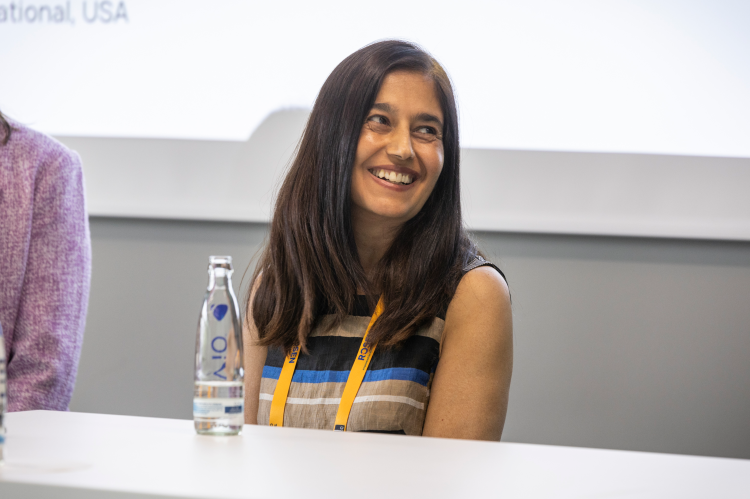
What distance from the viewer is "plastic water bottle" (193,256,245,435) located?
0.71 m

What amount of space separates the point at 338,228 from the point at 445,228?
0.23m

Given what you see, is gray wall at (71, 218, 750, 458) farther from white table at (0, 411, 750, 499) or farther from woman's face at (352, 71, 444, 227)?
white table at (0, 411, 750, 499)

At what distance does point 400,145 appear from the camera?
1.41 m

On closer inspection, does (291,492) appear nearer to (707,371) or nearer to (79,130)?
(707,371)

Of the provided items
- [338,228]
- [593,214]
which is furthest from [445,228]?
[593,214]

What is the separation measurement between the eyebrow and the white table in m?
0.82

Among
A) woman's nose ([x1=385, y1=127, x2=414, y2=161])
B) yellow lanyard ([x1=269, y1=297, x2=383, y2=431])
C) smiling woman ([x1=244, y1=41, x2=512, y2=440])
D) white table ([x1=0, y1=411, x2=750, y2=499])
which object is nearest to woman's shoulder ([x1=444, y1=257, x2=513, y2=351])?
smiling woman ([x1=244, y1=41, x2=512, y2=440])

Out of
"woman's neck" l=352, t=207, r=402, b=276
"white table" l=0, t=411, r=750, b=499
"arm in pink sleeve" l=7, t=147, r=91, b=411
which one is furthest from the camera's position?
"woman's neck" l=352, t=207, r=402, b=276

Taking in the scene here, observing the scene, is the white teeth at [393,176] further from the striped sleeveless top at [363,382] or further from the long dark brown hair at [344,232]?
the striped sleeveless top at [363,382]

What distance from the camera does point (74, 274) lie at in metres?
1.34

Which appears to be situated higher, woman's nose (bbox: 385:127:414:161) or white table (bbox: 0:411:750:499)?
woman's nose (bbox: 385:127:414:161)

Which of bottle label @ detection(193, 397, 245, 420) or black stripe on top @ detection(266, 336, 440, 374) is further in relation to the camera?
black stripe on top @ detection(266, 336, 440, 374)

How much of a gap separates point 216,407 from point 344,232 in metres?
0.78

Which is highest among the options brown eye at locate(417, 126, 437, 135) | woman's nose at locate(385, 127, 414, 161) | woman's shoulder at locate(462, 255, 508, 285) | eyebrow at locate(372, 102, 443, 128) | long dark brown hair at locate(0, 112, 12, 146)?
eyebrow at locate(372, 102, 443, 128)
